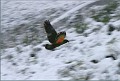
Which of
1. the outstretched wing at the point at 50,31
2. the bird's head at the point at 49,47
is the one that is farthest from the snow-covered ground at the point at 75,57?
the outstretched wing at the point at 50,31

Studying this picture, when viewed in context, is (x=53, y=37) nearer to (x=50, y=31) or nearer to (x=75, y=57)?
(x=50, y=31)

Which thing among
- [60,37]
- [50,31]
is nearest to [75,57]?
[60,37]

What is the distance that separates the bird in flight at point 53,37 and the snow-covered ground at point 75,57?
0.26 ft

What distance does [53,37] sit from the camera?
5.21 meters

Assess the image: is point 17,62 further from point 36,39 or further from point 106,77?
point 106,77

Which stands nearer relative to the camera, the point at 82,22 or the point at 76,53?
the point at 76,53

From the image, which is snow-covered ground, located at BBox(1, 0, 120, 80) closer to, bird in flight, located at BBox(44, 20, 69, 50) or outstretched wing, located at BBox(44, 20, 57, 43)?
bird in flight, located at BBox(44, 20, 69, 50)

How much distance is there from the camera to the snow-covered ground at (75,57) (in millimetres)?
4555

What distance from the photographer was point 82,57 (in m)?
4.92

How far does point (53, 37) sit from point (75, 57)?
1.85ft

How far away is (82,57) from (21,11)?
276 centimetres

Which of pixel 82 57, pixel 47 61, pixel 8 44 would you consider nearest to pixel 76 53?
pixel 82 57

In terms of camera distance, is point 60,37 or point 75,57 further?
point 60,37

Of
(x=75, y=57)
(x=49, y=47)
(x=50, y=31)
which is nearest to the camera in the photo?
(x=75, y=57)
